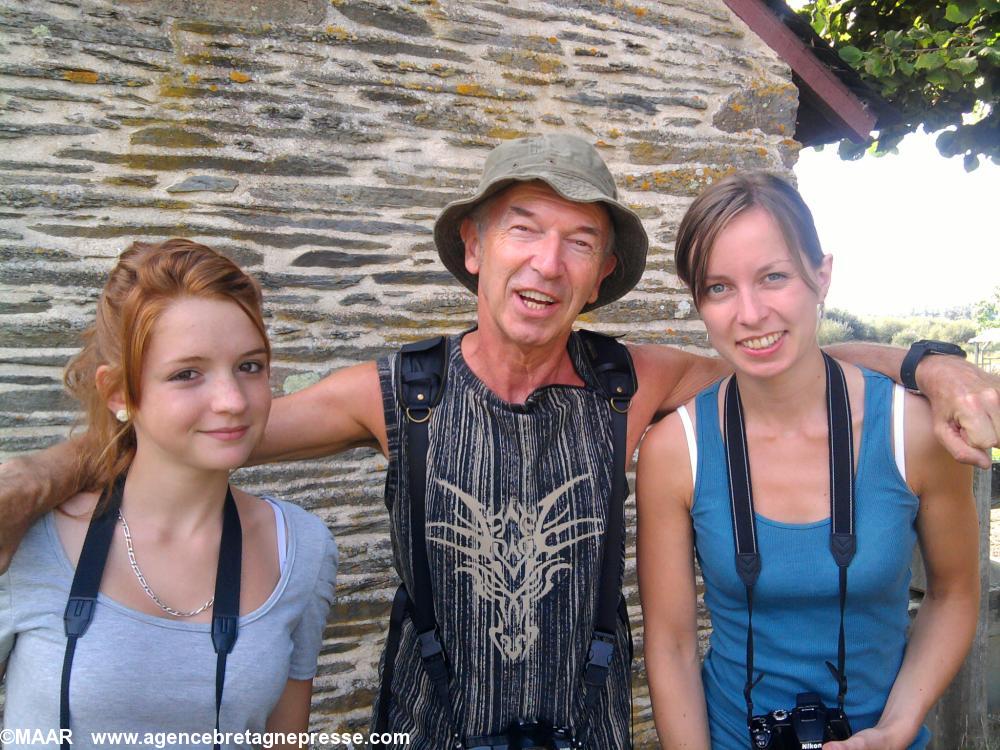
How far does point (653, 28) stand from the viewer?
339cm

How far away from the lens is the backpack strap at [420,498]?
1562 millimetres

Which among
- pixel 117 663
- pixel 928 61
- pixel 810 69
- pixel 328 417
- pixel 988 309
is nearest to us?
pixel 117 663

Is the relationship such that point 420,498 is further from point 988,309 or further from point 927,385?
point 988,309

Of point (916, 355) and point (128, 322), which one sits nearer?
point (128, 322)

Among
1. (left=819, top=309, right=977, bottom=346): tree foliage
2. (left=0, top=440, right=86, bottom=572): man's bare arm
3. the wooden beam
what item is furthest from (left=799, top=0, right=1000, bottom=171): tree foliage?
(left=819, top=309, right=977, bottom=346): tree foliage

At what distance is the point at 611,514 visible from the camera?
1650 mm

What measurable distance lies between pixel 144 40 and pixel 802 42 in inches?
117

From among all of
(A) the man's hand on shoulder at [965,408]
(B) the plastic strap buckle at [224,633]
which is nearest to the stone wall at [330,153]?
(B) the plastic strap buckle at [224,633]

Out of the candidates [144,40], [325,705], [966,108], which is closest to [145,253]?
[144,40]

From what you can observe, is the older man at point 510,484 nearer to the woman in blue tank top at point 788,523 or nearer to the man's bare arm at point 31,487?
the woman in blue tank top at point 788,523

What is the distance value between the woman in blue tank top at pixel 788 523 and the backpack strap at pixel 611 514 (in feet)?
→ 0.22

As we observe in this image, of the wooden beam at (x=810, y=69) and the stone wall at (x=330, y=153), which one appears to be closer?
the stone wall at (x=330, y=153)

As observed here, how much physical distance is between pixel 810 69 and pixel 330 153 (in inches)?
95.8

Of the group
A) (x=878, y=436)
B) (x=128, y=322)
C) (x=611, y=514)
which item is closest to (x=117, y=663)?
(x=128, y=322)
